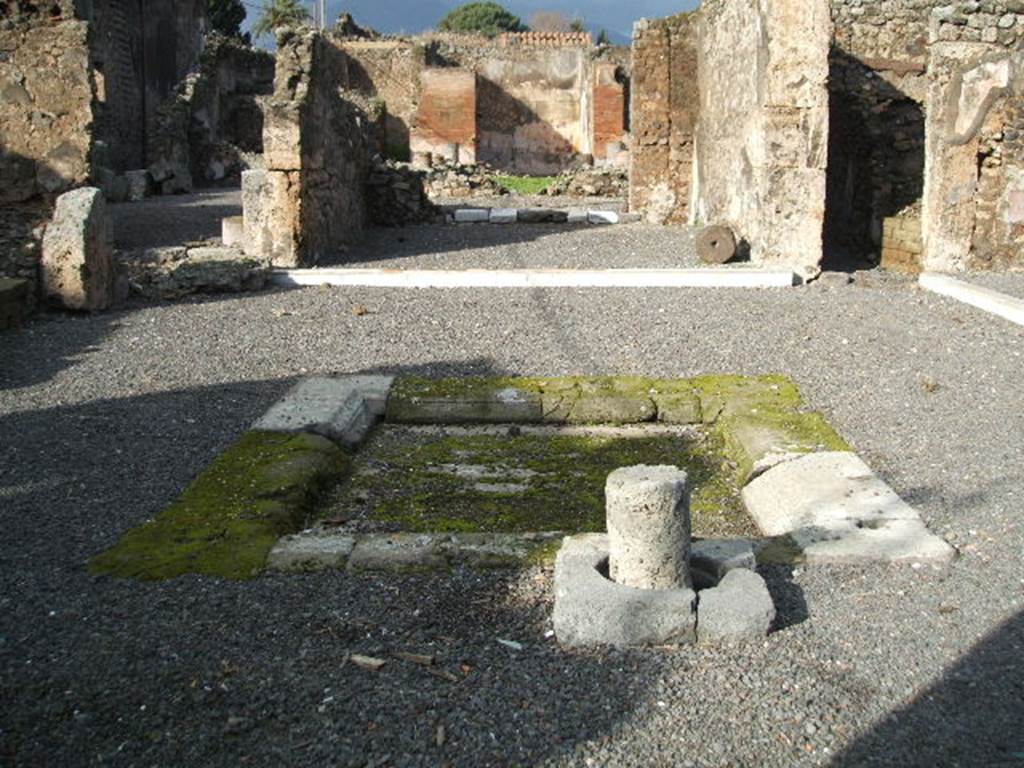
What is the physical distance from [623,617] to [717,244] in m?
8.84

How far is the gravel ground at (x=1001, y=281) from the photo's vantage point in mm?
9819

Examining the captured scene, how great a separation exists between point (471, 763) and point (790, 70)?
378 inches

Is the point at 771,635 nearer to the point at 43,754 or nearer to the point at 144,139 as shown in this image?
the point at 43,754

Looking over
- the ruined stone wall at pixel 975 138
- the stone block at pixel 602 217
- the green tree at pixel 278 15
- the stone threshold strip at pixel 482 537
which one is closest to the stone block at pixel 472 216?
the stone block at pixel 602 217

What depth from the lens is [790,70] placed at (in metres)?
10.8

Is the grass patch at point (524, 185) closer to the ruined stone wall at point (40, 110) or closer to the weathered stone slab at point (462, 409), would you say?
the ruined stone wall at point (40, 110)

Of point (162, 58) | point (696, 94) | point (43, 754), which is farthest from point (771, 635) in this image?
point (162, 58)

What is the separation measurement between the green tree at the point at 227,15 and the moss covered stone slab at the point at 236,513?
131 feet

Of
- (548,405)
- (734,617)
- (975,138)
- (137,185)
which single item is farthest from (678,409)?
(137,185)

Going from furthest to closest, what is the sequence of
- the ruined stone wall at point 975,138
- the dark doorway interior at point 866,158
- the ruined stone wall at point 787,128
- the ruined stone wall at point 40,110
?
1. the dark doorway interior at point 866,158
2. the ruined stone wall at point 975,138
3. the ruined stone wall at point 787,128
4. the ruined stone wall at point 40,110

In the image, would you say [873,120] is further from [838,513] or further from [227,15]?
[227,15]

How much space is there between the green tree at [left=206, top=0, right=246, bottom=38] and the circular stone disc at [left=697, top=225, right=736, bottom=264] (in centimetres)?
3464

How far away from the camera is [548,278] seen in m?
10.6

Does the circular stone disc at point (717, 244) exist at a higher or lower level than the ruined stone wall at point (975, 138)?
lower
